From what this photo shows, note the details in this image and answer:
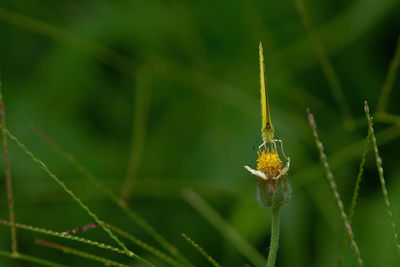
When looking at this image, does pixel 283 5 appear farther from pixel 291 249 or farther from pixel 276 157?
pixel 276 157

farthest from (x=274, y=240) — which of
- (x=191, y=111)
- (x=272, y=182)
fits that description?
(x=191, y=111)

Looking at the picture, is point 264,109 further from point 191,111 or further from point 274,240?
point 191,111

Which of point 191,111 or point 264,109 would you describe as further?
point 191,111

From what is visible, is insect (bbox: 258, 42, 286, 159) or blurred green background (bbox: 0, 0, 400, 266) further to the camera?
blurred green background (bbox: 0, 0, 400, 266)

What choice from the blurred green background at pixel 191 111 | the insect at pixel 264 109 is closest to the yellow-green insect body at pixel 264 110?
the insect at pixel 264 109

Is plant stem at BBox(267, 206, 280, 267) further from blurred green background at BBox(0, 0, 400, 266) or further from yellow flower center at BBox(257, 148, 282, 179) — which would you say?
blurred green background at BBox(0, 0, 400, 266)

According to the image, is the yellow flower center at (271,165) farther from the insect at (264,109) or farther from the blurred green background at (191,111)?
the blurred green background at (191,111)

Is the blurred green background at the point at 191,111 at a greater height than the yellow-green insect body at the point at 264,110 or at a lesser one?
greater

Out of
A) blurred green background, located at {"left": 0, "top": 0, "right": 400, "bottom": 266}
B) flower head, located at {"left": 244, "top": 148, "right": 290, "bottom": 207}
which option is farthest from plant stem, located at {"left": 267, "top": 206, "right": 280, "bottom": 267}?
blurred green background, located at {"left": 0, "top": 0, "right": 400, "bottom": 266}
